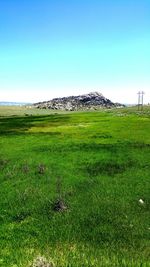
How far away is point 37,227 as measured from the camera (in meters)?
18.2

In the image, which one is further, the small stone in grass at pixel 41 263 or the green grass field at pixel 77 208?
the green grass field at pixel 77 208

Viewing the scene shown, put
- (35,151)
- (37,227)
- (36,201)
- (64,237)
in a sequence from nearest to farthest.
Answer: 1. (64,237)
2. (37,227)
3. (36,201)
4. (35,151)

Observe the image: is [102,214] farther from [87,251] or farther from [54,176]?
[54,176]

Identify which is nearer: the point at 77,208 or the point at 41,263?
the point at 41,263

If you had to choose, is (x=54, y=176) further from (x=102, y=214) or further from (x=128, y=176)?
(x=102, y=214)

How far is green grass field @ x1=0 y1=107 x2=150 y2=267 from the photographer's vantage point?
1520 cm

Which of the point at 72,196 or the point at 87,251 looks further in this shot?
the point at 72,196

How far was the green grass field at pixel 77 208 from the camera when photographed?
15.2m

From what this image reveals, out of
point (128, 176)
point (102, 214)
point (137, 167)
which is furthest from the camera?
point (137, 167)

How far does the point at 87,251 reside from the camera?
15.4m

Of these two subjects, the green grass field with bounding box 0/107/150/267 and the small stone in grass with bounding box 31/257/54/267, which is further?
the green grass field with bounding box 0/107/150/267

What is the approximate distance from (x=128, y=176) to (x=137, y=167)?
2572mm

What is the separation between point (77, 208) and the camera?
802 inches

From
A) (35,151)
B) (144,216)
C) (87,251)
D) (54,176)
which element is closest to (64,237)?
(87,251)
